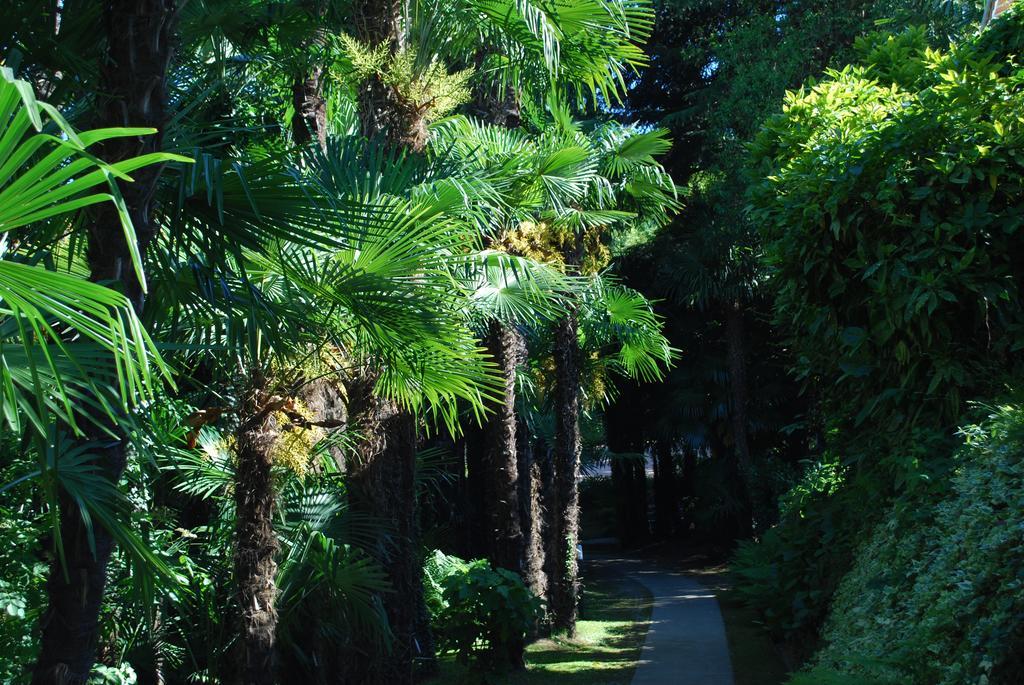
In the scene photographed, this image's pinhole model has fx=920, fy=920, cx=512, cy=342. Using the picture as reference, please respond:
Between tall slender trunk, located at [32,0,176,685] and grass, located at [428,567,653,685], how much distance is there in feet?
21.7

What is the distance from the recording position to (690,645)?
40.9ft

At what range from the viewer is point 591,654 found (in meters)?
12.7

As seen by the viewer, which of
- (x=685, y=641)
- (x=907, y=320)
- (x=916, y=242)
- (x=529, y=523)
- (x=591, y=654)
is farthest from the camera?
(x=529, y=523)

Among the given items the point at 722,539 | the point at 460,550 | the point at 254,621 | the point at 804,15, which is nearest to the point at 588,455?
the point at 722,539

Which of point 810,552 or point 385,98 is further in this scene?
point 810,552

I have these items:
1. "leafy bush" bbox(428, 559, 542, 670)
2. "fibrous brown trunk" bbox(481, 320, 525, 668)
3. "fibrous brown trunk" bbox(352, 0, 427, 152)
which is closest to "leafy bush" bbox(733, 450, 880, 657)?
"leafy bush" bbox(428, 559, 542, 670)

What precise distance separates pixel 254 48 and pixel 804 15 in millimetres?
13705

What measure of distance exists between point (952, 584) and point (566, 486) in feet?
34.1

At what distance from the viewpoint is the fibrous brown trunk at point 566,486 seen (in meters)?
14.1

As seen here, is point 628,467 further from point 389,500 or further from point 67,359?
point 67,359

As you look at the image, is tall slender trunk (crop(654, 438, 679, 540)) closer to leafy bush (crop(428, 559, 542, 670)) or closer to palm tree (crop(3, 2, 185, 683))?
leafy bush (crop(428, 559, 542, 670))

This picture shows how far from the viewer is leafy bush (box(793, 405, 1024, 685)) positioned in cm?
352

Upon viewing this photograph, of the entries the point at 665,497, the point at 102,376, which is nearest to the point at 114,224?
the point at 102,376

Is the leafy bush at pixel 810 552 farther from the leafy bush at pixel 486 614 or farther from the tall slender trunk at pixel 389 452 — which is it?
the tall slender trunk at pixel 389 452
